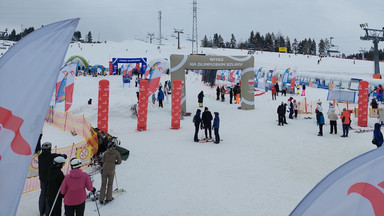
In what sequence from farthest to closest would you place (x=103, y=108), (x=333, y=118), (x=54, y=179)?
(x=333, y=118) → (x=103, y=108) → (x=54, y=179)

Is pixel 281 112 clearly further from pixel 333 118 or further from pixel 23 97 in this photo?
pixel 23 97

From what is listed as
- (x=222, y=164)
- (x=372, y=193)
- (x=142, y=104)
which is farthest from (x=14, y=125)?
(x=142, y=104)

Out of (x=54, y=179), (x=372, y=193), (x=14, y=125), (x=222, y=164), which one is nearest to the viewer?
(x=372, y=193)

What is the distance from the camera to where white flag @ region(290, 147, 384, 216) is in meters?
2.48

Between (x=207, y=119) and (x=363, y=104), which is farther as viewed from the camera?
(x=363, y=104)

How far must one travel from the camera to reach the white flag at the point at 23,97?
2.68 m

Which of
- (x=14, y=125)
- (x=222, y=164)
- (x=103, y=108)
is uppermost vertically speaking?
(x=14, y=125)

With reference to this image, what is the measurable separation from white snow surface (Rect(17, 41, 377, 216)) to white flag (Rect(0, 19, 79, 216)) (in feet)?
Answer: 9.62

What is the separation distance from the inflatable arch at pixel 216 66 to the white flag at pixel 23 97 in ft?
44.7

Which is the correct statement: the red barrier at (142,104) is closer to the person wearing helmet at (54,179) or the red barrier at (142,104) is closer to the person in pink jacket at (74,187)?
the person wearing helmet at (54,179)

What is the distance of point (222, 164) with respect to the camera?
8.34m

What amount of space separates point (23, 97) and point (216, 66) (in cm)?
1582

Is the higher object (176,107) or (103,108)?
(103,108)

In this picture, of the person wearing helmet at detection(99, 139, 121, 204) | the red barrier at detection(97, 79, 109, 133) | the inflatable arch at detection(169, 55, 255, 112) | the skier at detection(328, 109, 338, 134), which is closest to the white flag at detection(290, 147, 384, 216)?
the person wearing helmet at detection(99, 139, 121, 204)
